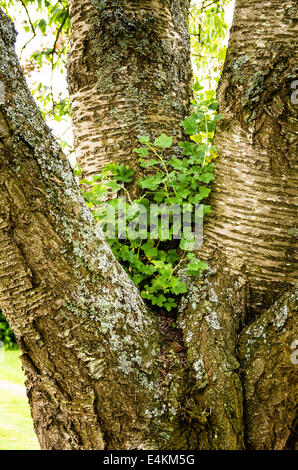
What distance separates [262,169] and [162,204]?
44 cm

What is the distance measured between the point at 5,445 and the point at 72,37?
13.7 ft

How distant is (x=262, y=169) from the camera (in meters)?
1.71

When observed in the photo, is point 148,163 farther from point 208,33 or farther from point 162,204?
point 208,33

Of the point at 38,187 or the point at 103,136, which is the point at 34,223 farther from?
the point at 103,136

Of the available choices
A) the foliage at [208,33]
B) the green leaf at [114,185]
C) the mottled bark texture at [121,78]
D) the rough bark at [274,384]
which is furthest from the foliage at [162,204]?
the foliage at [208,33]

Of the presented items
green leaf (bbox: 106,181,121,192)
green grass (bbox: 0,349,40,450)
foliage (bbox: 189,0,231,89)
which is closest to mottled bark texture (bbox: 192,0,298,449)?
green leaf (bbox: 106,181,121,192)

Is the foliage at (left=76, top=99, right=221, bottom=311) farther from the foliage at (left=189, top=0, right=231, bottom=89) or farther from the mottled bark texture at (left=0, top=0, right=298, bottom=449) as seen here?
the foliage at (left=189, top=0, right=231, bottom=89)

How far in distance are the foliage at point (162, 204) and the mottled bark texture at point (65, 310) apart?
231 mm

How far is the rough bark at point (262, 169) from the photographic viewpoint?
1681mm

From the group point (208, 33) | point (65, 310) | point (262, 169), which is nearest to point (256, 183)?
point (262, 169)

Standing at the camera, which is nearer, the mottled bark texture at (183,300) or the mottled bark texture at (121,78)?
the mottled bark texture at (183,300)

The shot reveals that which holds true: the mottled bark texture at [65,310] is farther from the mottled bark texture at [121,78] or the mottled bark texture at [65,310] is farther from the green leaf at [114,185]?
the mottled bark texture at [121,78]

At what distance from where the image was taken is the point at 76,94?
2131mm

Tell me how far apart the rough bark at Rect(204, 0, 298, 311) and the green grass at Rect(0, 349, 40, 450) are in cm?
380
